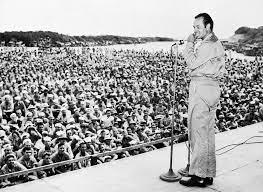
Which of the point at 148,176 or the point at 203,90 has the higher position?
the point at 203,90

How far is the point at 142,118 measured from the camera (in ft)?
31.0

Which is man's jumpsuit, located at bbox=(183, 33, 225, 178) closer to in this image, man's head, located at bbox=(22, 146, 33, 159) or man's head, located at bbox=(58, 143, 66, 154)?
man's head, located at bbox=(58, 143, 66, 154)

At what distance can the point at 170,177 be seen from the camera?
3428 millimetres

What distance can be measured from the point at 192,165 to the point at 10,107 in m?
7.41

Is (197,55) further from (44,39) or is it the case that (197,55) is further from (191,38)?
(44,39)

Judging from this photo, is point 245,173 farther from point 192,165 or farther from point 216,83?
point 216,83

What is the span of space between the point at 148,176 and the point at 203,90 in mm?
1078

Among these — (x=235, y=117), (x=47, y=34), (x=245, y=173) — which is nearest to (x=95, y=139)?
(x=245, y=173)

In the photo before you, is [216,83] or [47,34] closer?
[216,83]

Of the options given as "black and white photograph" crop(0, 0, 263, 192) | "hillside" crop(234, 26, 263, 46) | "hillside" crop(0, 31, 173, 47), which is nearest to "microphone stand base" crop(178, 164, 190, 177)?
"black and white photograph" crop(0, 0, 263, 192)

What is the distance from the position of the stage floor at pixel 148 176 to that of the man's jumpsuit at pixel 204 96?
277 mm

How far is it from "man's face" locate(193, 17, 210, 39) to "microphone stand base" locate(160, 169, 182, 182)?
1361mm

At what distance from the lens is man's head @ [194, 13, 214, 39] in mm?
3062

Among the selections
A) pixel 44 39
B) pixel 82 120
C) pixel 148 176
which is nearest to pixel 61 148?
pixel 148 176
